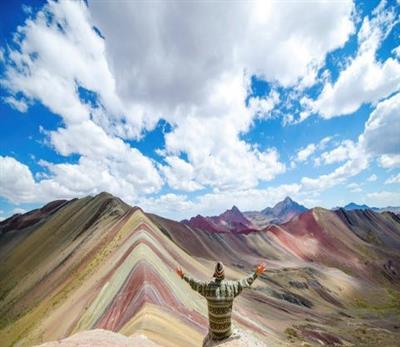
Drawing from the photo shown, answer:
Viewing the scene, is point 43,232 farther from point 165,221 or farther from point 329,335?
point 329,335

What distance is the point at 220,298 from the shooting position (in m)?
7.00

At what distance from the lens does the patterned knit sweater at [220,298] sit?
23.0 ft

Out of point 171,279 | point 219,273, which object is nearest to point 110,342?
point 219,273

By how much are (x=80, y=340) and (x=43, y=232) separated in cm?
7548

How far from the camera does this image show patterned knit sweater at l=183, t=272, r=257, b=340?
702 centimetres

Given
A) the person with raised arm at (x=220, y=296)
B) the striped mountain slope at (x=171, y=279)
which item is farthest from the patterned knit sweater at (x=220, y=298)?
the striped mountain slope at (x=171, y=279)

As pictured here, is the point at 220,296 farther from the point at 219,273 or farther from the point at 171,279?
the point at 171,279

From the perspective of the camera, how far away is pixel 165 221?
69438mm

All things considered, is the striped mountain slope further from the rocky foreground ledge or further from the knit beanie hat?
the knit beanie hat

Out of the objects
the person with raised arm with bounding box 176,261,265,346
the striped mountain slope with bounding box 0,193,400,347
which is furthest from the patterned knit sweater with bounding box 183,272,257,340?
the striped mountain slope with bounding box 0,193,400,347

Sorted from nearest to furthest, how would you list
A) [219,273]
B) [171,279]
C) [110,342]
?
1. [110,342]
2. [219,273]
3. [171,279]

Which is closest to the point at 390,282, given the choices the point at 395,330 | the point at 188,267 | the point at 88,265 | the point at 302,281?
the point at 302,281

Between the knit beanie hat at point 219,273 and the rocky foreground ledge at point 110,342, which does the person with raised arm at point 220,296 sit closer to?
the knit beanie hat at point 219,273

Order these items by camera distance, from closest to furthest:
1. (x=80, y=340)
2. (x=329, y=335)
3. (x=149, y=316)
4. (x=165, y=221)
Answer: (x=80, y=340), (x=149, y=316), (x=329, y=335), (x=165, y=221)
